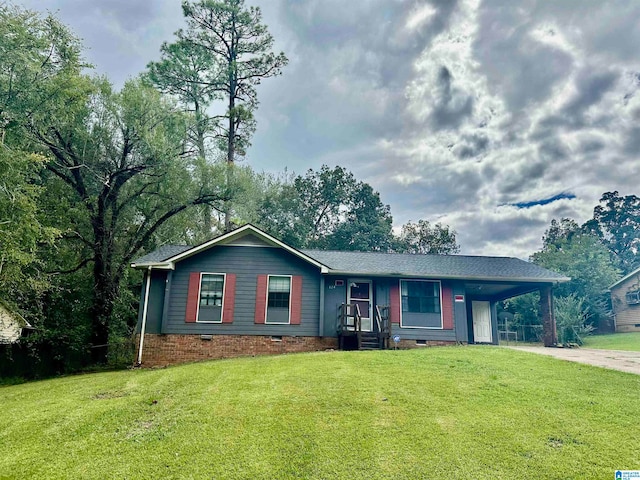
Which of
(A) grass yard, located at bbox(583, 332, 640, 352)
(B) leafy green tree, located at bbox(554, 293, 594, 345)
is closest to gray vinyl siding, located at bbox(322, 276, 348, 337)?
(A) grass yard, located at bbox(583, 332, 640, 352)

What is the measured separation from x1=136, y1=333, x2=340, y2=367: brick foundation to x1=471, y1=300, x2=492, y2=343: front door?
712 centimetres

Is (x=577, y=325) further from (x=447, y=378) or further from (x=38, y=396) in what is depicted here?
(x=38, y=396)

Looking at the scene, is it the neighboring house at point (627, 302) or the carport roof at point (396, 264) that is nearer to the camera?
the carport roof at point (396, 264)

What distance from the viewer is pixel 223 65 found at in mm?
24484

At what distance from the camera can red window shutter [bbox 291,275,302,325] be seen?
12.9 meters

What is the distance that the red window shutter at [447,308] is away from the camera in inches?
546

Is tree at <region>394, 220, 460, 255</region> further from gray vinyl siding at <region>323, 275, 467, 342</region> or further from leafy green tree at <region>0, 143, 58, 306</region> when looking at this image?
leafy green tree at <region>0, 143, 58, 306</region>

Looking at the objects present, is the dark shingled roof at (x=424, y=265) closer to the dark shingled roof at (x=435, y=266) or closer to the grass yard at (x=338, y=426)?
the dark shingled roof at (x=435, y=266)

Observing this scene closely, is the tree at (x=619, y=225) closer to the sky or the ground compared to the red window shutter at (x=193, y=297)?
closer to the sky

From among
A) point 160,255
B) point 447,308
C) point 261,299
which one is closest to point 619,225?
point 447,308

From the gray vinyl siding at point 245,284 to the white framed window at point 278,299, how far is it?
19 cm

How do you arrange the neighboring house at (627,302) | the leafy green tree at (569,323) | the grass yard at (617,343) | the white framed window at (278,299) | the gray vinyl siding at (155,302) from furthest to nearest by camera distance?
1. the neighboring house at (627,302)
2. the leafy green tree at (569,323)
3. the grass yard at (617,343)
4. the white framed window at (278,299)
5. the gray vinyl siding at (155,302)

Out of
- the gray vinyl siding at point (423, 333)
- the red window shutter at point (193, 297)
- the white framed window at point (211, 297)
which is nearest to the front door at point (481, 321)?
the gray vinyl siding at point (423, 333)

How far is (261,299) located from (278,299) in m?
0.56
